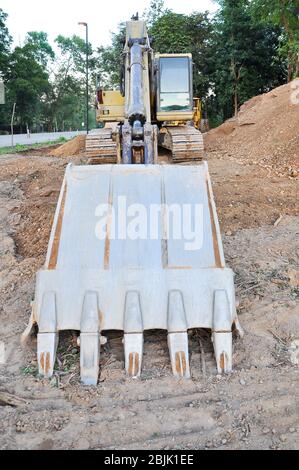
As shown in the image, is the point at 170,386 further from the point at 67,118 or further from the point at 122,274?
the point at 67,118

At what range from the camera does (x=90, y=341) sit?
3.18m

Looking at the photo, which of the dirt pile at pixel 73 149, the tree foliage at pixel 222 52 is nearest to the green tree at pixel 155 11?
the tree foliage at pixel 222 52

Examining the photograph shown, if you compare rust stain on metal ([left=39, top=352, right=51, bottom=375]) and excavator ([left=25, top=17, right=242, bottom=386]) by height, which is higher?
excavator ([left=25, top=17, right=242, bottom=386])

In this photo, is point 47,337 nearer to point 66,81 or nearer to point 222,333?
point 222,333

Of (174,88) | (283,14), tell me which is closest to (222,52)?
(283,14)

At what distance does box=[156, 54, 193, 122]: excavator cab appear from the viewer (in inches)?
315

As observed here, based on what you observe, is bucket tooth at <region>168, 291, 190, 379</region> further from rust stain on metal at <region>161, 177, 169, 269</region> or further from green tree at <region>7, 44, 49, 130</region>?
green tree at <region>7, 44, 49, 130</region>

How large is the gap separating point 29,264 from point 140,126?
1.76 meters

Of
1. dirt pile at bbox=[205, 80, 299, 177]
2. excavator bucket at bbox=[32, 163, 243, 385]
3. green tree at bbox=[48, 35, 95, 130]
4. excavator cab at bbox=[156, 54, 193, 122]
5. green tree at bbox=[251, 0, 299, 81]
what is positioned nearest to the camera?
excavator bucket at bbox=[32, 163, 243, 385]

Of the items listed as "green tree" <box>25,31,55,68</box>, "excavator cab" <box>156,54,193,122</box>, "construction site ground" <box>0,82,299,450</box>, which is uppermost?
"green tree" <box>25,31,55,68</box>

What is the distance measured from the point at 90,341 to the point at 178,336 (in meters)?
0.57

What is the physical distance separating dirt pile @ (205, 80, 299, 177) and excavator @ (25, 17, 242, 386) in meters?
6.53

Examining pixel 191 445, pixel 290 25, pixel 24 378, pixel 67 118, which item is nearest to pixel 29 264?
pixel 24 378

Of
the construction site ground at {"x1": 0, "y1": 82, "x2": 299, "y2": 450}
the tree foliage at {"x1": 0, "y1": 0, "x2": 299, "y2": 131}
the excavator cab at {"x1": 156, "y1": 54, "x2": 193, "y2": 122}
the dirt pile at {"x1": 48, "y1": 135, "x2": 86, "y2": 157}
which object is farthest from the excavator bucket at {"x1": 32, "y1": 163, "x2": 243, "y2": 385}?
the tree foliage at {"x1": 0, "y1": 0, "x2": 299, "y2": 131}
